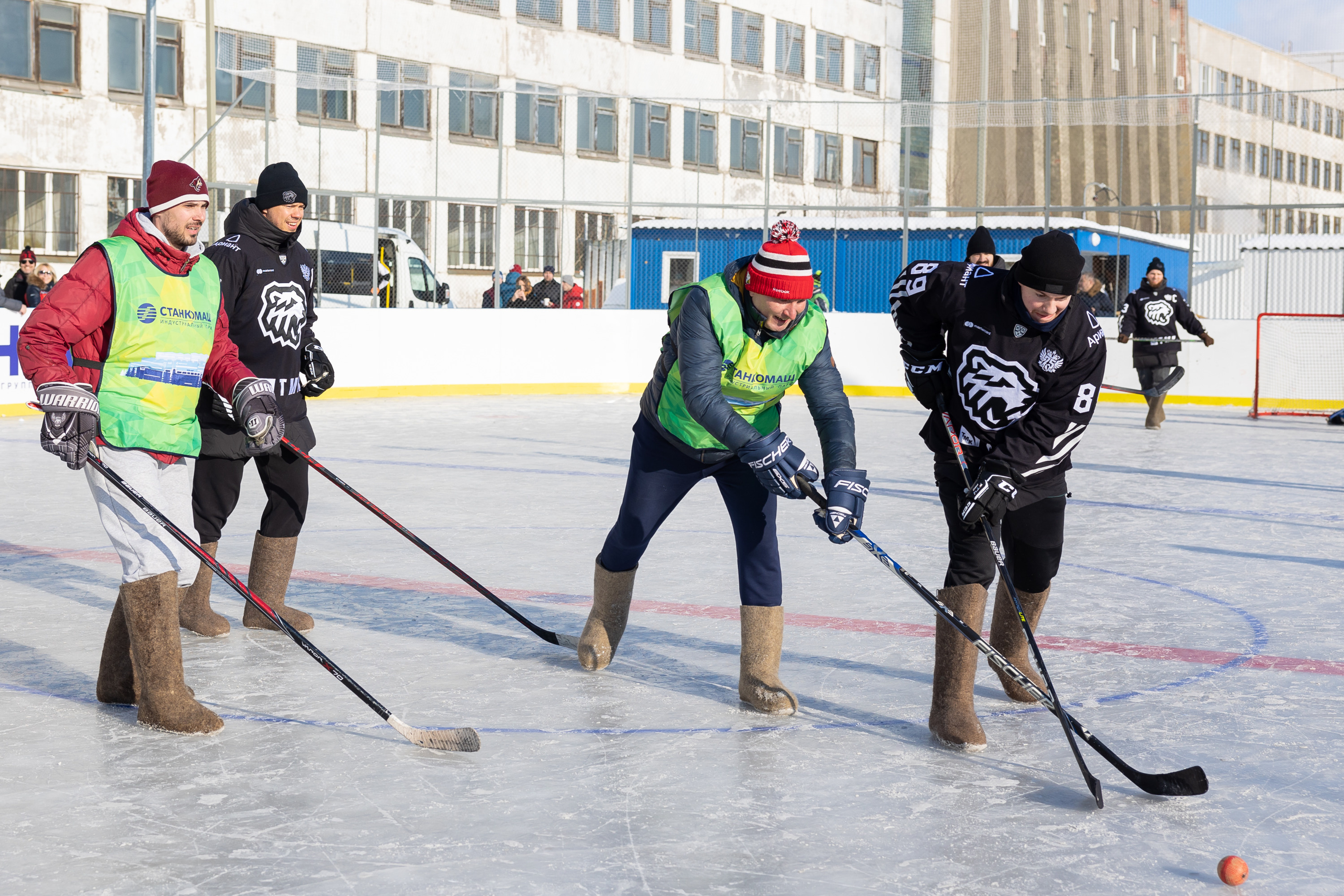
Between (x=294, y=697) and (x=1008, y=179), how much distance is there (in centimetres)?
1704

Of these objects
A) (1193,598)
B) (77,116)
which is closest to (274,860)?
(1193,598)

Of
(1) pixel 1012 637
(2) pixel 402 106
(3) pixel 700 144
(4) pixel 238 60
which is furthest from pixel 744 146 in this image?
(1) pixel 1012 637

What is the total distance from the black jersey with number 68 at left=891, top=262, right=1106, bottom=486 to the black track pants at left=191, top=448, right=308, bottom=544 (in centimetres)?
219

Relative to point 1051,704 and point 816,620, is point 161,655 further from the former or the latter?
point 816,620

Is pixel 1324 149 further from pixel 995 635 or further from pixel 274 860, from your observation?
pixel 274 860

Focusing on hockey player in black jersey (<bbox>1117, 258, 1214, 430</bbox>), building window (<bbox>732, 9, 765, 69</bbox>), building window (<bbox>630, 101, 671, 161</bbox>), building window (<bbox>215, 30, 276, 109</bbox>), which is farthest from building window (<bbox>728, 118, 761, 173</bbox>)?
hockey player in black jersey (<bbox>1117, 258, 1214, 430</bbox>)

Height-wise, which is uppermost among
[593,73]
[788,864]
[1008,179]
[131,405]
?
[593,73]

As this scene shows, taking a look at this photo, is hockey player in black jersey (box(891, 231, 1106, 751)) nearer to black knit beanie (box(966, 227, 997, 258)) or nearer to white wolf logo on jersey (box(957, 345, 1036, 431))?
white wolf logo on jersey (box(957, 345, 1036, 431))

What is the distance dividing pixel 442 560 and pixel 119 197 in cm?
2244

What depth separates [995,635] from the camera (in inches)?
180

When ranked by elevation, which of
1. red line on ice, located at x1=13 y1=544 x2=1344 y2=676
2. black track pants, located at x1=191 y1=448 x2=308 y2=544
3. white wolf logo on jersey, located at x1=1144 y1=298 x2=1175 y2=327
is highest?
white wolf logo on jersey, located at x1=1144 y1=298 x2=1175 y2=327

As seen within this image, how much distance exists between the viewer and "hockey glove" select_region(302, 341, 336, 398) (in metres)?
5.32

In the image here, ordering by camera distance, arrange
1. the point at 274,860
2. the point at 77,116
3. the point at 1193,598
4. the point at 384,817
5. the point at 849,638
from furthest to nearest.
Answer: the point at 77,116, the point at 1193,598, the point at 849,638, the point at 384,817, the point at 274,860

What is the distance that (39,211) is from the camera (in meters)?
24.3
